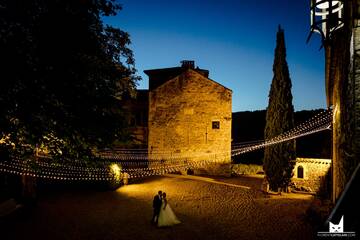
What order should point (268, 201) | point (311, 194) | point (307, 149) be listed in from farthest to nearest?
1. point (307, 149)
2. point (311, 194)
3. point (268, 201)

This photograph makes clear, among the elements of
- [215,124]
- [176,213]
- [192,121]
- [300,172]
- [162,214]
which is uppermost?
[192,121]

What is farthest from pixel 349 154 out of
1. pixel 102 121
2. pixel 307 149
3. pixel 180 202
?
pixel 307 149

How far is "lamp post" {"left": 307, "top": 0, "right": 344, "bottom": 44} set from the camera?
541cm

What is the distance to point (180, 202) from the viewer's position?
1408 cm

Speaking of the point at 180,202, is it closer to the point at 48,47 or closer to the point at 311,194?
the point at 311,194

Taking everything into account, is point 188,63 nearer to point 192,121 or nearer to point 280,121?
point 192,121

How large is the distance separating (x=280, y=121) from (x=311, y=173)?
3617 mm

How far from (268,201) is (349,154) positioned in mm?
8860

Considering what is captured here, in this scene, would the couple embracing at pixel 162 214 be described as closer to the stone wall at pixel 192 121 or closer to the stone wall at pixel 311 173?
the stone wall at pixel 311 173

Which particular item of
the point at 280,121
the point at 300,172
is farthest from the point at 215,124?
the point at 300,172

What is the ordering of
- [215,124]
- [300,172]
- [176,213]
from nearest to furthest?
[176,213] < [300,172] < [215,124]

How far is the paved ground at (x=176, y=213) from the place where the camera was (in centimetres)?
943

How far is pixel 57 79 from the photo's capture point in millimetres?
5828

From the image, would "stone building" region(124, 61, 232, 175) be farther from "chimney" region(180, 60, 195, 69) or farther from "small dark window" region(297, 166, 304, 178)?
"small dark window" region(297, 166, 304, 178)
